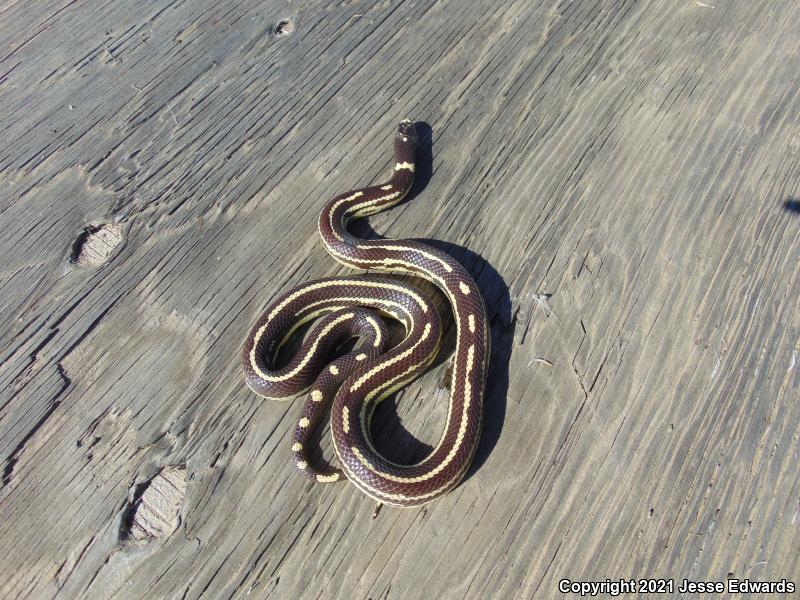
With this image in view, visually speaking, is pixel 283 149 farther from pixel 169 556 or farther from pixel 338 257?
pixel 169 556

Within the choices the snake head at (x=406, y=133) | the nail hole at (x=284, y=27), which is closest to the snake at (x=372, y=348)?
the snake head at (x=406, y=133)

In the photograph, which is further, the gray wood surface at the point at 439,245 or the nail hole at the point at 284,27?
the nail hole at the point at 284,27

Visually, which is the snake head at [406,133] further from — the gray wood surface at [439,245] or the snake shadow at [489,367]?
the snake shadow at [489,367]

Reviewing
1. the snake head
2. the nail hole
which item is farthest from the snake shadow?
the nail hole

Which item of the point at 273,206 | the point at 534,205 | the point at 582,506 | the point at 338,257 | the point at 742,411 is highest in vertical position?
the point at 273,206

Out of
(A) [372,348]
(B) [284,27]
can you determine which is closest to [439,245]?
(A) [372,348]

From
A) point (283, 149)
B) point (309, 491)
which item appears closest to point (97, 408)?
point (309, 491)
